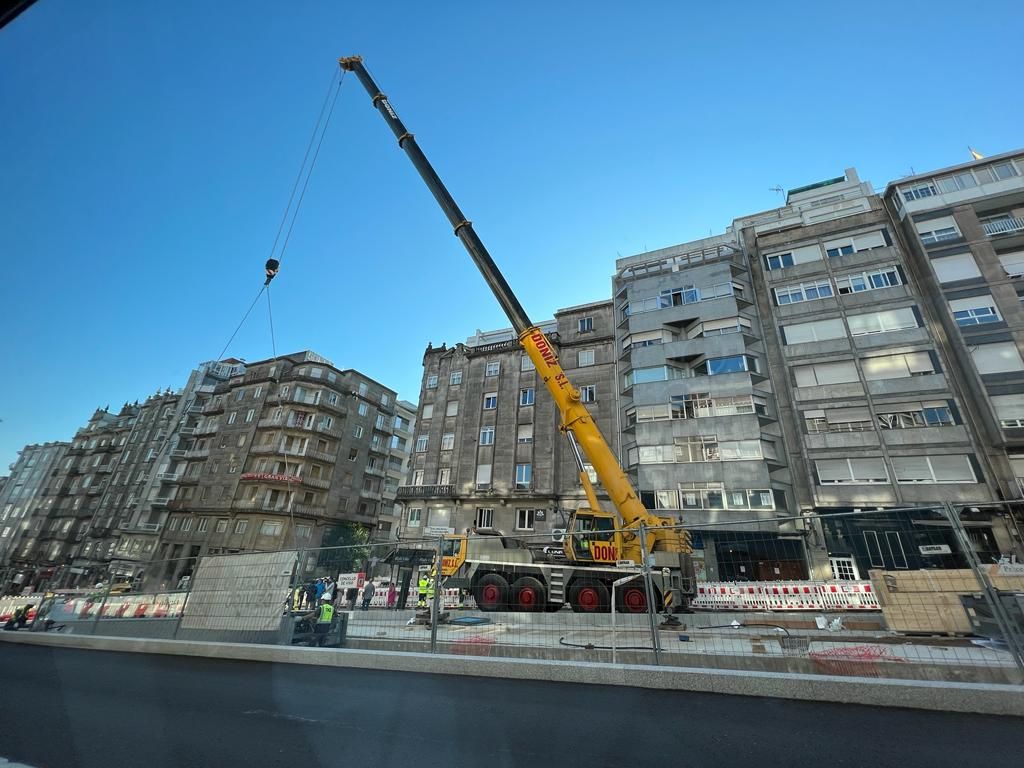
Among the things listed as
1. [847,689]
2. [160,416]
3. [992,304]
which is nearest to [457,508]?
[847,689]

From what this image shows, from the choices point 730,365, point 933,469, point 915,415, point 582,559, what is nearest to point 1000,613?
point 582,559

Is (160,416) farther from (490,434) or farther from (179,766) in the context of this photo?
(179,766)

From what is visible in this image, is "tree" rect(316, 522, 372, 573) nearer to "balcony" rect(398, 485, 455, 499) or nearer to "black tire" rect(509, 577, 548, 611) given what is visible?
"black tire" rect(509, 577, 548, 611)

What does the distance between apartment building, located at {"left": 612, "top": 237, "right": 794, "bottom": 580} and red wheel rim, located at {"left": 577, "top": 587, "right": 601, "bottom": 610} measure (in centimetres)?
755

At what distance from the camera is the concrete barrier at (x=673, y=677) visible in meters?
4.03

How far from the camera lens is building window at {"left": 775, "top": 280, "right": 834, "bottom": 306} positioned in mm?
26906

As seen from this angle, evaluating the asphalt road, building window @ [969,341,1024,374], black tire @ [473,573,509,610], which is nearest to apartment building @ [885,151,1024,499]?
building window @ [969,341,1024,374]

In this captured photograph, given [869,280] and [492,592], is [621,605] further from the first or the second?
[869,280]

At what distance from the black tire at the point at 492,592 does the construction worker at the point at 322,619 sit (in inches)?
265

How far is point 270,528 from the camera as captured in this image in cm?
3828

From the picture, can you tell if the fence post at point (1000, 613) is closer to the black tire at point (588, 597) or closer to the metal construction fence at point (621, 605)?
the metal construction fence at point (621, 605)

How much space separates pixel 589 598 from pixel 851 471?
58.4 feet

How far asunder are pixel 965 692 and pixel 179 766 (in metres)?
6.63

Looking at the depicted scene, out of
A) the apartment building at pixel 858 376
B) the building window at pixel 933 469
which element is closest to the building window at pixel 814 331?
the apartment building at pixel 858 376
